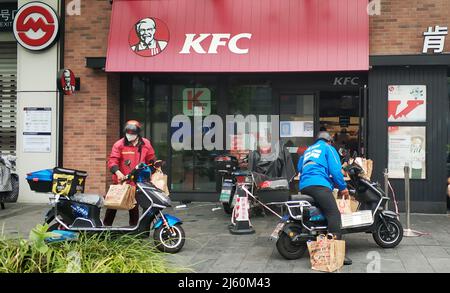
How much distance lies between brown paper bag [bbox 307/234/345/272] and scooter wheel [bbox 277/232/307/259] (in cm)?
44

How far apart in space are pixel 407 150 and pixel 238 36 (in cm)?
433

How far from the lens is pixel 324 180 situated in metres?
6.60

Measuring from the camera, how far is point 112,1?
11.3 m

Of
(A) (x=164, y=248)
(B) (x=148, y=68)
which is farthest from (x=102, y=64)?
(A) (x=164, y=248)

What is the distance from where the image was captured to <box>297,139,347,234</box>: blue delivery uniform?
655 cm

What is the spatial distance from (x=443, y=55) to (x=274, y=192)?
4.51m

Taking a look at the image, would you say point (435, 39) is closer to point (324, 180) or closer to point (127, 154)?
point (324, 180)

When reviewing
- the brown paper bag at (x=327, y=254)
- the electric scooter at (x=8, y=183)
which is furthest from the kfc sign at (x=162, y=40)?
the brown paper bag at (x=327, y=254)

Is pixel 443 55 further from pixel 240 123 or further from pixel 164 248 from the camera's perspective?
pixel 164 248

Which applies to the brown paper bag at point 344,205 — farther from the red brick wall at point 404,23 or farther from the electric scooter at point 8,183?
the electric scooter at point 8,183

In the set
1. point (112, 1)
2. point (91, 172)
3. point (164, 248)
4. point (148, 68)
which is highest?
point (112, 1)

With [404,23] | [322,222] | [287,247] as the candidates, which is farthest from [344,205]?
[404,23]

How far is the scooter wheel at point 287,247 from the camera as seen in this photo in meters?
6.65

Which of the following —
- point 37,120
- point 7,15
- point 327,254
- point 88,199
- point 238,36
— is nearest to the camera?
point 327,254
